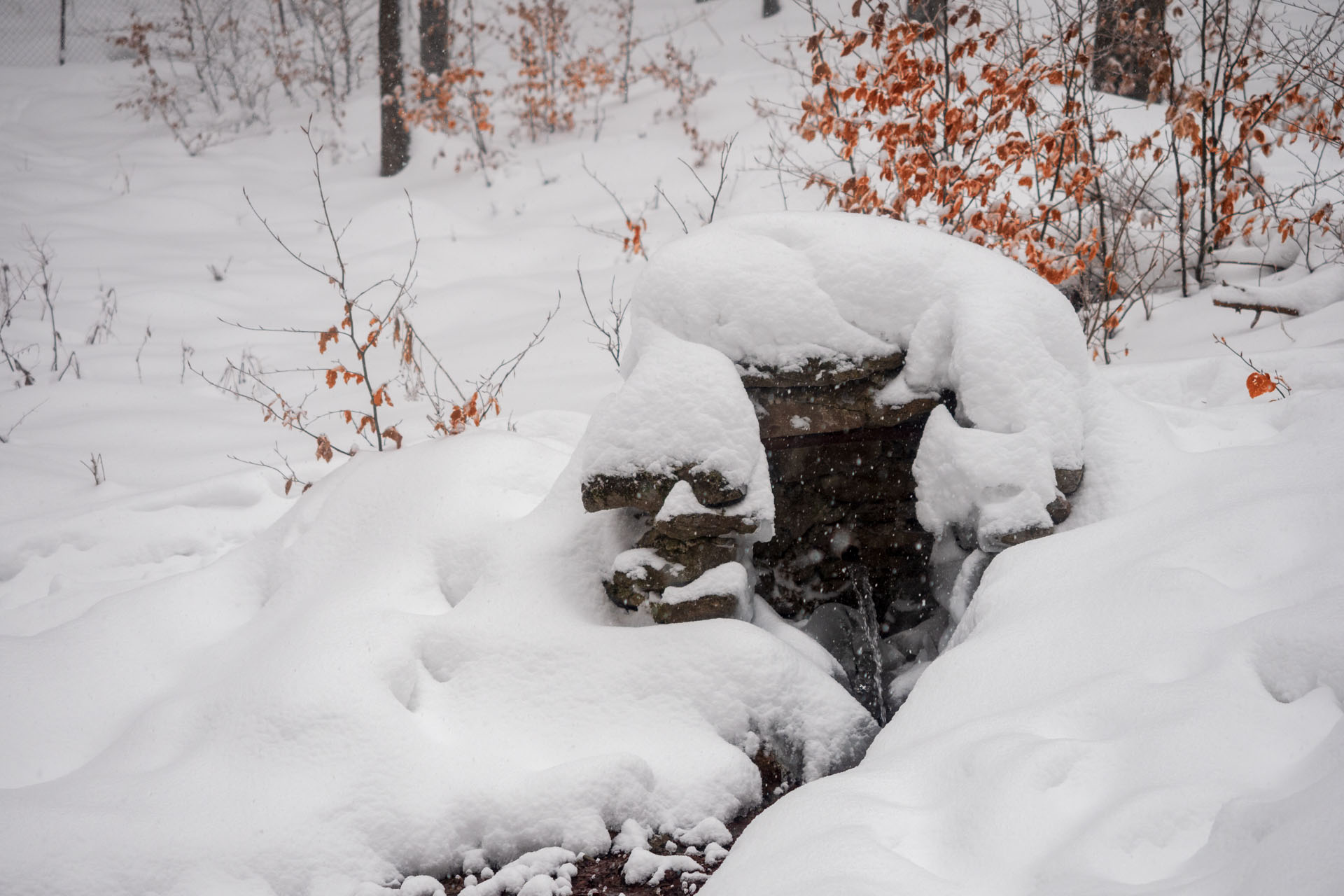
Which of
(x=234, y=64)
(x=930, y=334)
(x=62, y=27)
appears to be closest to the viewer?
(x=930, y=334)

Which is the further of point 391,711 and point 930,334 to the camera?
point 930,334

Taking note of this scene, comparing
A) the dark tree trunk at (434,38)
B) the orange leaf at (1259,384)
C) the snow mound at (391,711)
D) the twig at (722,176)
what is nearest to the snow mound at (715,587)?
the snow mound at (391,711)

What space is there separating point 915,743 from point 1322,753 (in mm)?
850

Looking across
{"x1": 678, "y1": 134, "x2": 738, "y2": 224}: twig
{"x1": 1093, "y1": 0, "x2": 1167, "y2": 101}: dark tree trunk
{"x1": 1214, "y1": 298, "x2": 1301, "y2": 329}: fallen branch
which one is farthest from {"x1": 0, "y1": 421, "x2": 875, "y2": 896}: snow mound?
{"x1": 1093, "y1": 0, "x2": 1167, "y2": 101}: dark tree trunk

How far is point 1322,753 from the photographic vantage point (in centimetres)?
153

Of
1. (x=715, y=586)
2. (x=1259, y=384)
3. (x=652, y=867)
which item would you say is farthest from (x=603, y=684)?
(x=1259, y=384)

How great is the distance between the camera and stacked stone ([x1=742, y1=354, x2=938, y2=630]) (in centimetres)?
372

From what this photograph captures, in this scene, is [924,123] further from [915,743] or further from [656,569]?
[915,743]

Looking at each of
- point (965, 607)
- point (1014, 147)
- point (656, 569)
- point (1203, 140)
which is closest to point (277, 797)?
point (656, 569)

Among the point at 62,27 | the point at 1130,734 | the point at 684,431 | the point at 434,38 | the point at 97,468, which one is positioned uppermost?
the point at 62,27

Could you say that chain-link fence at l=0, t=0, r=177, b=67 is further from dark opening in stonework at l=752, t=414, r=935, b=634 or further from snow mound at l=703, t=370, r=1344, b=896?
snow mound at l=703, t=370, r=1344, b=896

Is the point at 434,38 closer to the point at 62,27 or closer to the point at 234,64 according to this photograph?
the point at 234,64

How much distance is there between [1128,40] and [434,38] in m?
9.18

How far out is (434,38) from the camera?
38.2 ft
